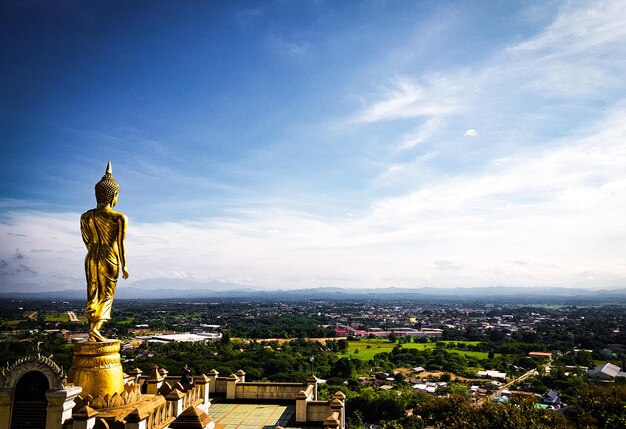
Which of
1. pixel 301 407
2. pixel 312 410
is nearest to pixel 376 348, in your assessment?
pixel 312 410

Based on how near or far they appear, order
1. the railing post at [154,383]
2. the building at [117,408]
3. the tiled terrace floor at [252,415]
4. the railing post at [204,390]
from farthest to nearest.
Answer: the railing post at [154,383], the railing post at [204,390], the tiled terrace floor at [252,415], the building at [117,408]

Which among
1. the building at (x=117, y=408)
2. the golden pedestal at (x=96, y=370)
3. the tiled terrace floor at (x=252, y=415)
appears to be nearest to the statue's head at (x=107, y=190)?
the golden pedestal at (x=96, y=370)

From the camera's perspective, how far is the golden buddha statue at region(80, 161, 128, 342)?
14125 mm

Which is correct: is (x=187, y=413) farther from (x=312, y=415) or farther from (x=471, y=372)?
(x=471, y=372)

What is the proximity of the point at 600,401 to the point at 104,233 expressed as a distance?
31.8 m

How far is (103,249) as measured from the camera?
1422 cm

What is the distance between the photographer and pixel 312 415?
14.3 meters

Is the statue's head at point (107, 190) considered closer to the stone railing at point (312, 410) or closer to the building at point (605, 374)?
the stone railing at point (312, 410)

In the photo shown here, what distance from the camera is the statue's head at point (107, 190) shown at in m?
14.4

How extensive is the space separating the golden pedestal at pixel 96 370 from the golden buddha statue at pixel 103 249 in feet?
3.11

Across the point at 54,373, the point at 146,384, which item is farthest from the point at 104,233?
the point at 146,384

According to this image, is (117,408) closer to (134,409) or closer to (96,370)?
(134,409)

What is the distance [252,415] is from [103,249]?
6.75 metres

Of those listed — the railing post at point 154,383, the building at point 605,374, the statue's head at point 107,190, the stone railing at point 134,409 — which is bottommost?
the building at point 605,374
